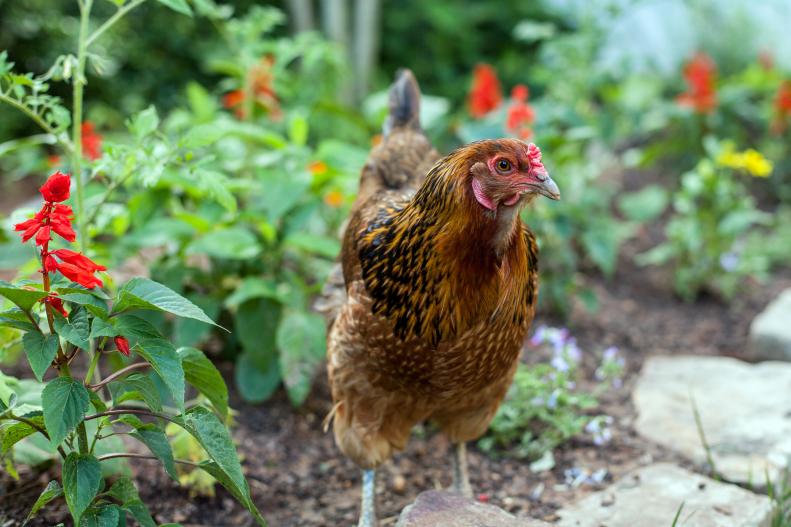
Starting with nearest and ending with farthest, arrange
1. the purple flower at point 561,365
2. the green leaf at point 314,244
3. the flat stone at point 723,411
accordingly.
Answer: the flat stone at point 723,411 < the purple flower at point 561,365 < the green leaf at point 314,244

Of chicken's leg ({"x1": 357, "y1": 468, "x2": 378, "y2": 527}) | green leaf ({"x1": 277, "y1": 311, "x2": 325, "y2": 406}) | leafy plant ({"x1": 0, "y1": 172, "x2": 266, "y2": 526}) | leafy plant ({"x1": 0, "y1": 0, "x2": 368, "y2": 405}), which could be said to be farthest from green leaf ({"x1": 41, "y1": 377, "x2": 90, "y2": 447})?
green leaf ({"x1": 277, "y1": 311, "x2": 325, "y2": 406})

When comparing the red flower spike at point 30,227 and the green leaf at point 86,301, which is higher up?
the red flower spike at point 30,227

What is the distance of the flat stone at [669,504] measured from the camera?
2.90 meters

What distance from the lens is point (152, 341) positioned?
213 cm

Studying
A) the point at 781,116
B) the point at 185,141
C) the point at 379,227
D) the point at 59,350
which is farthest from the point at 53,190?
the point at 781,116

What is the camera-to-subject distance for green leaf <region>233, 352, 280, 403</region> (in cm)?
382

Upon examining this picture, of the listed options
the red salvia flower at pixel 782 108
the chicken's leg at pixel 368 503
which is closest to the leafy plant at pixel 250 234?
the chicken's leg at pixel 368 503

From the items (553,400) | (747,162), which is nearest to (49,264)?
(553,400)

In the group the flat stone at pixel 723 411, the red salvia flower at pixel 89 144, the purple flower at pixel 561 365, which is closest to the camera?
the flat stone at pixel 723 411

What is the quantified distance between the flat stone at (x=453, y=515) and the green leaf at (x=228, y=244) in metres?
1.53

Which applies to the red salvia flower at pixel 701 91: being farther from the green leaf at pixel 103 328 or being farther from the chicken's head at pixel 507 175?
the green leaf at pixel 103 328

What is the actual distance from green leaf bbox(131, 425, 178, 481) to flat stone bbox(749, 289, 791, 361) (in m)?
3.53

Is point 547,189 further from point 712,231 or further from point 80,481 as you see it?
point 712,231

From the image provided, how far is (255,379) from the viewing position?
3.86 meters
